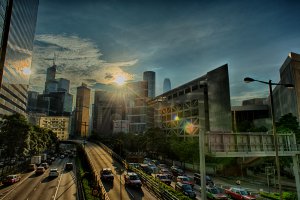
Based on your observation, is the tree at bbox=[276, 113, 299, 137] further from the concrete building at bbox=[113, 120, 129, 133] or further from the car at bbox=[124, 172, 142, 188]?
the concrete building at bbox=[113, 120, 129, 133]

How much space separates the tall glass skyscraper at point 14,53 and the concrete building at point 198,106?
237 feet

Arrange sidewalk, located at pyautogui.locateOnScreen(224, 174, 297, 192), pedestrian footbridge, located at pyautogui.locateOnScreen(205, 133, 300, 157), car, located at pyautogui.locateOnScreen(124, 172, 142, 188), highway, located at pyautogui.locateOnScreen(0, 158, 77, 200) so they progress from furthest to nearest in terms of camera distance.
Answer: sidewalk, located at pyautogui.locateOnScreen(224, 174, 297, 192) → car, located at pyautogui.locateOnScreen(124, 172, 142, 188) → highway, located at pyautogui.locateOnScreen(0, 158, 77, 200) → pedestrian footbridge, located at pyautogui.locateOnScreen(205, 133, 300, 157)

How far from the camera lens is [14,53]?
295 ft

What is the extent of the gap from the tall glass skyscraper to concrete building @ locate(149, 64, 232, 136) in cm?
7236

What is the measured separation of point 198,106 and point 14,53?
81698 mm

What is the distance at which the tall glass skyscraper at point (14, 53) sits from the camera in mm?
69375

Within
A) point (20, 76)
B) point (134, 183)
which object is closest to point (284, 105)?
point (134, 183)

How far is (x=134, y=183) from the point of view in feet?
106

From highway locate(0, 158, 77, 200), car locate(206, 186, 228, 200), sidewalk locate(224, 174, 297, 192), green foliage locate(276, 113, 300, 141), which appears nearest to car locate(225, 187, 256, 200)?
car locate(206, 186, 228, 200)

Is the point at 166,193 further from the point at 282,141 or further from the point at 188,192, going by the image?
the point at 282,141

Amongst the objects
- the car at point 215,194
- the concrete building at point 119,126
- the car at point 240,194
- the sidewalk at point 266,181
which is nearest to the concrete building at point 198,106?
the sidewalk at point 266,181

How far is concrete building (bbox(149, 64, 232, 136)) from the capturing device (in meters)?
78.5

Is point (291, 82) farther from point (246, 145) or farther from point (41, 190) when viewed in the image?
point (41, 190)

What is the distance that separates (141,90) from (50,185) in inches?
5724
